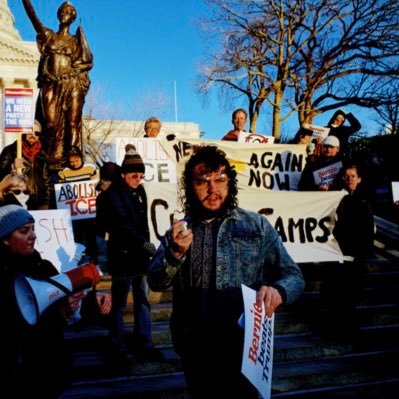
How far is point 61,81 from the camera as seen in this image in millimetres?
8906

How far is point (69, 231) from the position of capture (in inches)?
231

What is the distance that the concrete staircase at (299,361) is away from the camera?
4402 millimetres

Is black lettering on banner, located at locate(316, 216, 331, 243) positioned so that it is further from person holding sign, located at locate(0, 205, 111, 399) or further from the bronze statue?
person holding sign, located at locate(0, 205, 111, 399)

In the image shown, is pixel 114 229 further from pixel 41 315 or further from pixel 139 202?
pixel 41 315

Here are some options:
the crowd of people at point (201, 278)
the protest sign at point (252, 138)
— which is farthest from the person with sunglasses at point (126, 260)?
the protest sign at point (252, 138)

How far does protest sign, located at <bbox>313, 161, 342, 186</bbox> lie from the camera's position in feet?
21.4

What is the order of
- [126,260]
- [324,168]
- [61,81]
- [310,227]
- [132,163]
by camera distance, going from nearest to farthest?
[126,260], [132,163], [324,168], [310,227], [61,81]

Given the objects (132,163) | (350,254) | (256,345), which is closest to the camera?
(256,345)

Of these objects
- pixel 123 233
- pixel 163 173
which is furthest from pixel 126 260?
pixel 163 173

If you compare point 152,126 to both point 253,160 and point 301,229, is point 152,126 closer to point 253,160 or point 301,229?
point 253,160

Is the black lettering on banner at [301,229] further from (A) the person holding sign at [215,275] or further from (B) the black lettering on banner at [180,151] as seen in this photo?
(A) the person holding sign at [215,275]

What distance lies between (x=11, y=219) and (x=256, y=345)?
50.2 inches

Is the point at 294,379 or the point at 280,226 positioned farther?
the point at 280,226

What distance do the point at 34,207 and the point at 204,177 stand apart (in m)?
5.61
